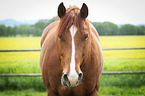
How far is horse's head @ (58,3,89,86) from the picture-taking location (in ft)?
5.32

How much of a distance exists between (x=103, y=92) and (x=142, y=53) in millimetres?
2269

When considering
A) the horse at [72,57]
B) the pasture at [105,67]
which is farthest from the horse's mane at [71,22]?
the pasture at [105,67]

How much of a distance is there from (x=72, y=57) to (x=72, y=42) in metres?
0.16

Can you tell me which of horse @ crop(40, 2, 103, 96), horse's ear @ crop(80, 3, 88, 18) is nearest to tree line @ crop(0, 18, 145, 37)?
horse @ crop(40, 2, 103, 96)

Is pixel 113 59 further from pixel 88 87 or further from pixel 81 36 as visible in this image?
pixel 81 36

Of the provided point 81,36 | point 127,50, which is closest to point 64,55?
point 81,36

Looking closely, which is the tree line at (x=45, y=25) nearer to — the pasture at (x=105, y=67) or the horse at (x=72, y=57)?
the pasture at (x=105, y=67)

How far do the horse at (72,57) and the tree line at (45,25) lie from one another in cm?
362

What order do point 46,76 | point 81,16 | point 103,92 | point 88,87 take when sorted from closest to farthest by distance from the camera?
point 81,16 → point 88,87 → point 46,76 → point 103,92

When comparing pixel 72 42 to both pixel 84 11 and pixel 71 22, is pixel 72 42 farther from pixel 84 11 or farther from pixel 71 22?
pixel 84 11

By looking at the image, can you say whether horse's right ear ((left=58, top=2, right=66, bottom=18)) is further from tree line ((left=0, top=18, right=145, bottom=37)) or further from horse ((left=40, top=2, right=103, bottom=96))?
tree line ((left=0, top=18, right=145, bottom=37))

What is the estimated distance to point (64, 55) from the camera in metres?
1.76

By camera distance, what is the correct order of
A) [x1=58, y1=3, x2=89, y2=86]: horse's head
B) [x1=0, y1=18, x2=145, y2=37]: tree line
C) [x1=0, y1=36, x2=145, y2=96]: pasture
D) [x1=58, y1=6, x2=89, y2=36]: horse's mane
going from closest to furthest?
[x1=58, y1=3, x2=89, y2=86]: horse's head
[x1=58, y1=6, x2=89, y2=36]: horse's mane
[x1=0, y1=36, x2=145, y2=96]: pasture
[x1=0, y1=18, x2=145, y2=37]: tree line

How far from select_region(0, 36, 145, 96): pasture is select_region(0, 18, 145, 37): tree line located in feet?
0.63
